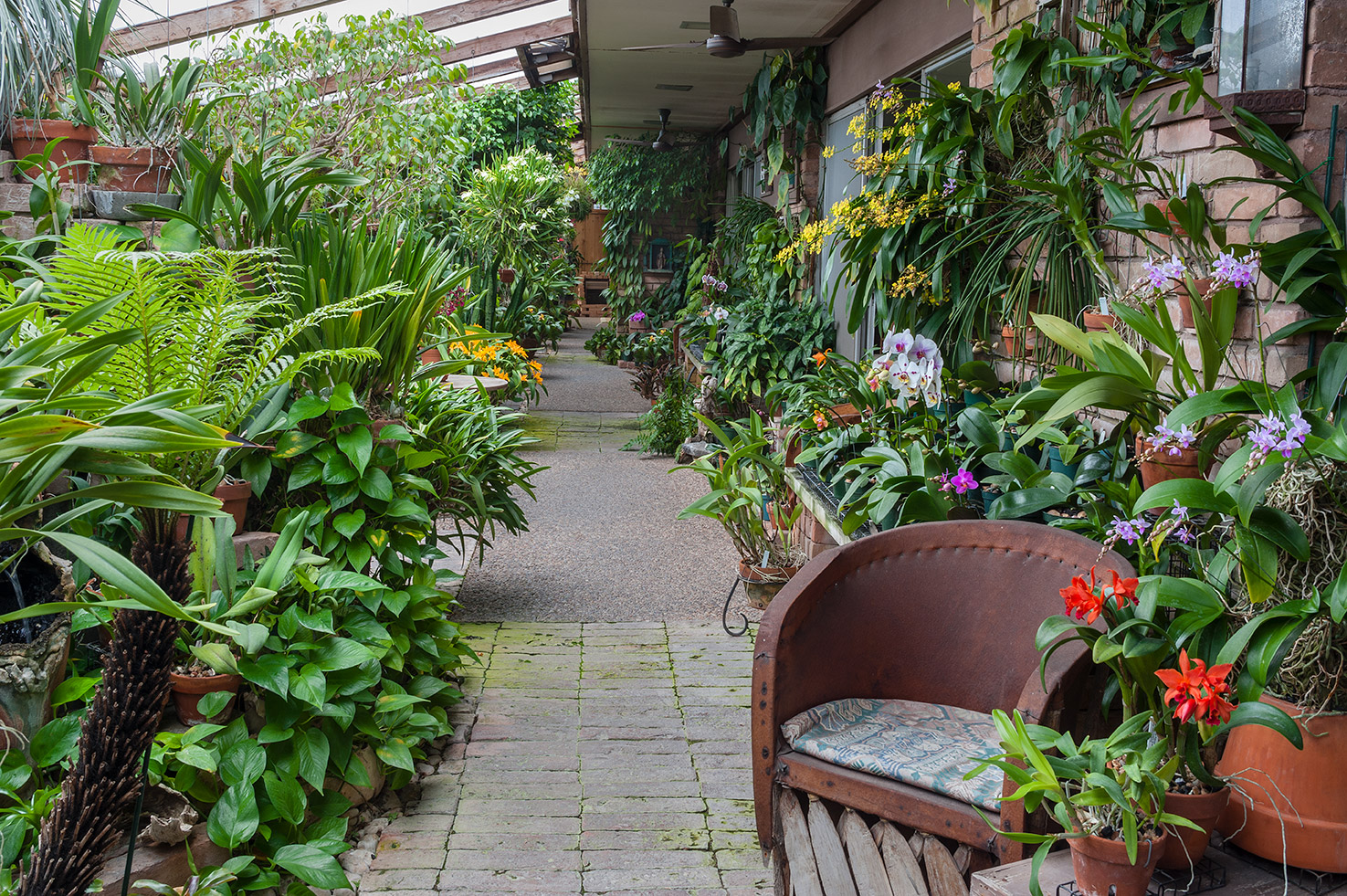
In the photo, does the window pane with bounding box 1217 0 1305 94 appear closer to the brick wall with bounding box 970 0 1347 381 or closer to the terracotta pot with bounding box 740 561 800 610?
the brick wall with bounding box 970 0 1347 381

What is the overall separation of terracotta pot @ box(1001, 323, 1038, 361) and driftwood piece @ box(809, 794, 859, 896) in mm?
1511

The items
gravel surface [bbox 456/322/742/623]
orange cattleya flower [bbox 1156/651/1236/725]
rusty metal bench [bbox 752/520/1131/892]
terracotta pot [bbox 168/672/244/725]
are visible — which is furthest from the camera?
gravel surface [bbox 456/322/742/623]

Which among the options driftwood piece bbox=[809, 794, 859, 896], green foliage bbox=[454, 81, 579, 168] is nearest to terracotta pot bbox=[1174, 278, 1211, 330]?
driftwood piece bbox=[809, 794, 859, 896]

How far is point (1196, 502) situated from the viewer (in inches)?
55.4

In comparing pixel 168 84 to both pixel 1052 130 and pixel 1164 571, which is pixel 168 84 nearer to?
pixel 1052 130

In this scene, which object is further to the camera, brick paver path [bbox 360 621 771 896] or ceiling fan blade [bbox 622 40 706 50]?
ceiling fan blade [bbox 622 40 706 50]

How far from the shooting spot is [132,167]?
3168 mm

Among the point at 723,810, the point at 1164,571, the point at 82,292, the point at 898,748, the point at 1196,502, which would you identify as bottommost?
the point at 723,810

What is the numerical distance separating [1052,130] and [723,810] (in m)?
2.09

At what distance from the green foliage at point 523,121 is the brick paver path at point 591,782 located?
38.5 feet

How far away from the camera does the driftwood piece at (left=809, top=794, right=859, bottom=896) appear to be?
1.83m

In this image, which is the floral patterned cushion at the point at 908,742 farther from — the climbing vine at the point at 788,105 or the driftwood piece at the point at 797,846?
the climbing vine at the point at 788,105

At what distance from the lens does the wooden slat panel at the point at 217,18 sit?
6472 mm

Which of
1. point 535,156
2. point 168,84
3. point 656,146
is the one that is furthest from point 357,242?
point 535,156
